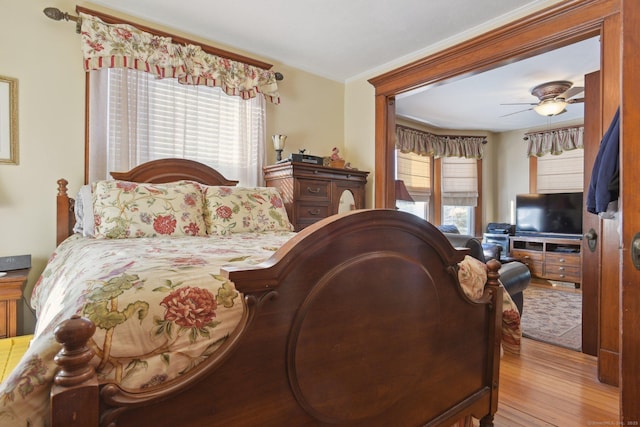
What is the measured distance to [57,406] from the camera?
0.58 m

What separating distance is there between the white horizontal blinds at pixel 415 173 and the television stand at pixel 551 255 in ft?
5.18

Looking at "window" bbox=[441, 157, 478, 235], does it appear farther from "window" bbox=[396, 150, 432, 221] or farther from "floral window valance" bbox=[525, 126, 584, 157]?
"floral window valance" bbox=[525, 126, 584, 157]

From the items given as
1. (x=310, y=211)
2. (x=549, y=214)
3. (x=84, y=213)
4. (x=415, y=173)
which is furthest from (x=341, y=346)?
(x=549, y=214)

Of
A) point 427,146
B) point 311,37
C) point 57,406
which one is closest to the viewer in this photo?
point 57,406

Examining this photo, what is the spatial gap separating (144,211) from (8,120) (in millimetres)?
1147

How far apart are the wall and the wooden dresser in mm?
1534

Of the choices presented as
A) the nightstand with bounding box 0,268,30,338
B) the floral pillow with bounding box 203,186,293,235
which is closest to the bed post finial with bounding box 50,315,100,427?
the floral pillow with bounding box 203,186,293,235

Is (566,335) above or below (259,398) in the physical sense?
below

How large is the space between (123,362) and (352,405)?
62 centimetres

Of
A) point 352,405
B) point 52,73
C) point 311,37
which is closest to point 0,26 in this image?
point 52,73

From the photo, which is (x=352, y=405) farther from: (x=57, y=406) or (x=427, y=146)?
(x=427, y=146)

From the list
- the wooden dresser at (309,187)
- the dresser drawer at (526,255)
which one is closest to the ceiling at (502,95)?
the wooden dresser at (309,187)

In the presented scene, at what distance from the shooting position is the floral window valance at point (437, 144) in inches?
212

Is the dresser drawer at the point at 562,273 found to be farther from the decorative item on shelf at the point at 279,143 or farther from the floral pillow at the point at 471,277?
the floral pillow at the point at 471,277
